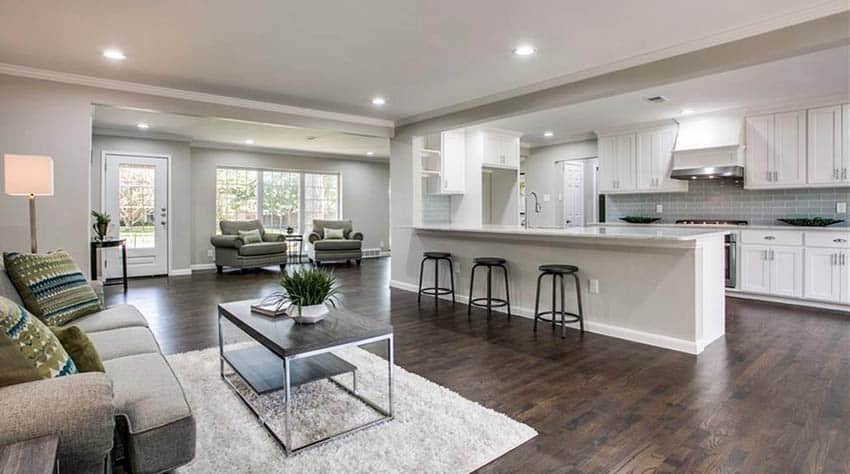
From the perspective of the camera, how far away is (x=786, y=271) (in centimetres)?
538

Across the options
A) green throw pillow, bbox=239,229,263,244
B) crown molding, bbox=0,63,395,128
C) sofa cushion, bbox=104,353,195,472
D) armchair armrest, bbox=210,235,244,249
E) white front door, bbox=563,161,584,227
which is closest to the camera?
sofa cushion, bbox=104,353,195,472

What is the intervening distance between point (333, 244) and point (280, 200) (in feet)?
5.61

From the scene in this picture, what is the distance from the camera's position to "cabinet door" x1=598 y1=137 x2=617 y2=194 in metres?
7.13

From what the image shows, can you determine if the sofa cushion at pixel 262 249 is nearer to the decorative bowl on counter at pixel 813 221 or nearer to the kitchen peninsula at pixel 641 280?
the kitchen peninsula at pixel 641 280

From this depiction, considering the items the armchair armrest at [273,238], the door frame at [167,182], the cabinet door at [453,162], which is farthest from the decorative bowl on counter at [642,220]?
the door frame at [167,182]

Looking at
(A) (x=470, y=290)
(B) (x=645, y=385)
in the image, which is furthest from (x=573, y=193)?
(B) (x=645, y=385)

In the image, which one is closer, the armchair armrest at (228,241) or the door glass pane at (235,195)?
the armchair armrest at (228,241)

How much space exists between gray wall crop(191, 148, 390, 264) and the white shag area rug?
20.8 feet

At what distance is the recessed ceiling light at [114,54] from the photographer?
3523 mm

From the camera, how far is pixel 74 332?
1687 millimetres

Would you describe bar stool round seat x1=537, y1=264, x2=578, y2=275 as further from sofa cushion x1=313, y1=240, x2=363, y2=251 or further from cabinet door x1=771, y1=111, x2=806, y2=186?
sofa cushion x1=313, y1=240, x2=363, y2=251

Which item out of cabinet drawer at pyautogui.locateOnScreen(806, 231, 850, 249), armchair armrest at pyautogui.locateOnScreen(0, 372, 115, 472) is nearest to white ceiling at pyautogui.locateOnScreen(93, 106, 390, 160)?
armchair armrest at pyautogui.locateOnScreen(0, 372, 115, 472)

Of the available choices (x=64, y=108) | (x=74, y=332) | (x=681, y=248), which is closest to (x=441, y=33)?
(x=681, y=248)

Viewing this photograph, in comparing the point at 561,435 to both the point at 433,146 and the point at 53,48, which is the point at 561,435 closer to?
the point at 53,48
